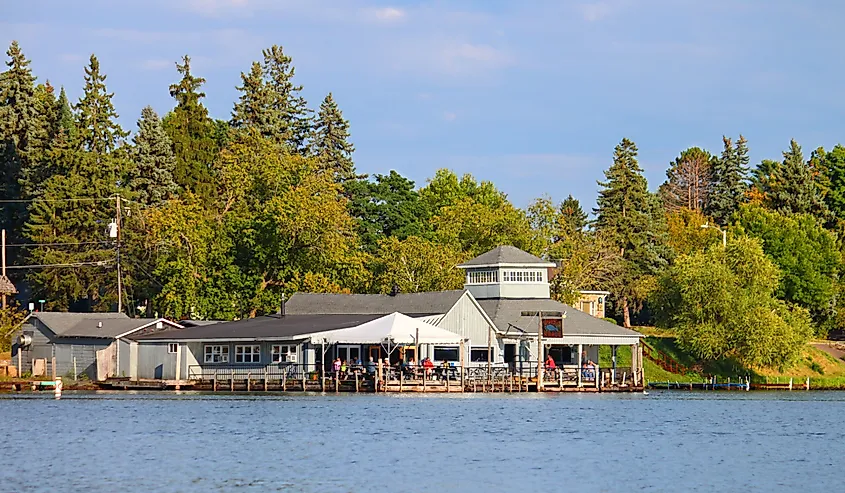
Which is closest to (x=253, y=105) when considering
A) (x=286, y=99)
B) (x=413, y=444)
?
(x=286, y=99)

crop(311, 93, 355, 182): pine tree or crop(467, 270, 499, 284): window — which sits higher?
crop(311, 93, 355, 182): pine tree

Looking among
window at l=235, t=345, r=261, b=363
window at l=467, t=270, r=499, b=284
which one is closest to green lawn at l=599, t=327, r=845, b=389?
window at l=467, t=270, r=499, b=284

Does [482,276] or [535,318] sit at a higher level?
[482,276]

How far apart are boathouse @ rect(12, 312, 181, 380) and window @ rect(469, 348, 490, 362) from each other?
16.9 meters

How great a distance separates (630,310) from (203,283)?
46.4m

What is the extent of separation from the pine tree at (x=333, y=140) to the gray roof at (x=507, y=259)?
45.4m

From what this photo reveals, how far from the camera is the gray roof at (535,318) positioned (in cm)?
7706

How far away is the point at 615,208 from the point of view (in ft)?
389

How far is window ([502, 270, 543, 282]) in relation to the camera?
8131 cm

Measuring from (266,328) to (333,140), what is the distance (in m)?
58.0

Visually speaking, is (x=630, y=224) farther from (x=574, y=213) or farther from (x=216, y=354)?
(x=216, y=354)

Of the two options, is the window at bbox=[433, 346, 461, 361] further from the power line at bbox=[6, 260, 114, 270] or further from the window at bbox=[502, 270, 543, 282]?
the power line at bbox=[6, 260, 114, 270]

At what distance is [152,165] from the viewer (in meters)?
107

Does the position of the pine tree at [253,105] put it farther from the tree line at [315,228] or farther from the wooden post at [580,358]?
the wooden post at [580,358]
